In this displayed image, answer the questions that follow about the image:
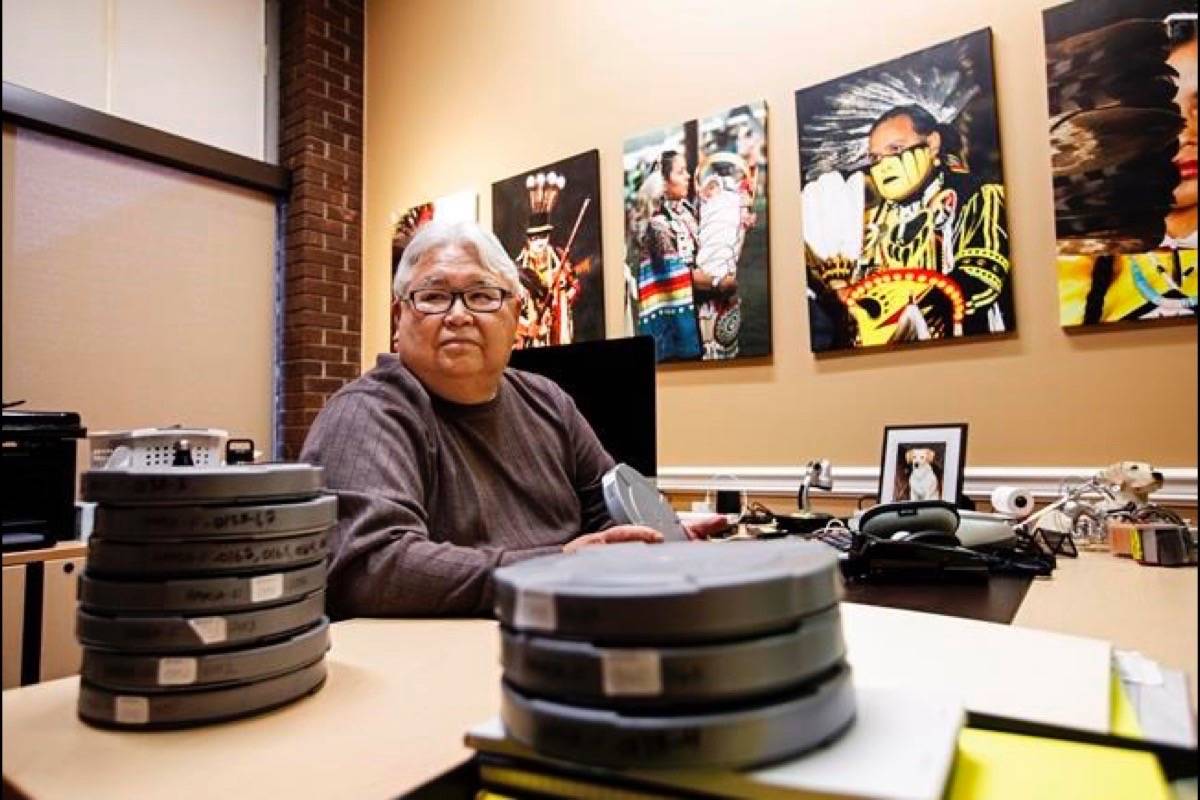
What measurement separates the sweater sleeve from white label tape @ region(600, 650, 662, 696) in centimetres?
51

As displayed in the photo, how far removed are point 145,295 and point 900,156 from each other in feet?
9.59

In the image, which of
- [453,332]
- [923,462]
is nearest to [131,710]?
[453,332]

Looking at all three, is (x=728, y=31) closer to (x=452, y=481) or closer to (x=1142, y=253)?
(x=1142, y=253)

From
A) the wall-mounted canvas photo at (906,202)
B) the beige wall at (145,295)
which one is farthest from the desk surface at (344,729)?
the beige wall at (145,295)

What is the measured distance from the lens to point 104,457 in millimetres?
2150

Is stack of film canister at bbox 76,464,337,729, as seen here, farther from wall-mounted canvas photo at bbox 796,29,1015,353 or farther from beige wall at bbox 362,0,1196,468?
wall-mounted canvas photo at bbox 796,29,1015,353

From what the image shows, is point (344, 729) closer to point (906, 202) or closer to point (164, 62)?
point (906, 202)

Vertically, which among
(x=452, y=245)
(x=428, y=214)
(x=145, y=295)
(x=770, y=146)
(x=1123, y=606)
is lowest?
(x=1123, y=606)

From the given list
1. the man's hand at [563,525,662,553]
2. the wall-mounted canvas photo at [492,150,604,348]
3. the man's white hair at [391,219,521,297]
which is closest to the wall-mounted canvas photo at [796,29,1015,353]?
the wall-mounted canvas photo at [492,150,604,348]

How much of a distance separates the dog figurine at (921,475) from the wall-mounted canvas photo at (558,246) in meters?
1.25

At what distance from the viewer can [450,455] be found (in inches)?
47.7

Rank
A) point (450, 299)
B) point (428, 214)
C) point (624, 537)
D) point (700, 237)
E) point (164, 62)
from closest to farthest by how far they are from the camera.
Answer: point (624, 537), point (450, 299), point (700, 237), point (164, 62), point (428, 214)

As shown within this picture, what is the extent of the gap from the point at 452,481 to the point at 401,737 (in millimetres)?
690

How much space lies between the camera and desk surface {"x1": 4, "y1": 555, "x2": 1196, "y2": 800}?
1.48 ft
